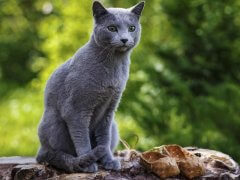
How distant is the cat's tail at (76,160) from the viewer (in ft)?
8.96

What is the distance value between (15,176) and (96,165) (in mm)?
446

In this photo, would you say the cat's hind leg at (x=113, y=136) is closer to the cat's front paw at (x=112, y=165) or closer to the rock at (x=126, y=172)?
the rock at (x=126, y=172)

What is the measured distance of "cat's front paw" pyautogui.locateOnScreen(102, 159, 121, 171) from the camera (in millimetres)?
2811

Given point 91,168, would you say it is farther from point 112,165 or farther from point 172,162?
point 172,162

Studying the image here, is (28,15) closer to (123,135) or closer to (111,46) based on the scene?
(123,135)

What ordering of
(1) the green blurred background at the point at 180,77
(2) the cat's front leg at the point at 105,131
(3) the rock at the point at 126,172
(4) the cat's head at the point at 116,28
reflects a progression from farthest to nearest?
(1) the green blurred background at the point at 180,77 < (2) the cat's front leg at the point at 105,131 < (3) the rock at the point at 126,172 < (4) the cat's head at the point at 116,28

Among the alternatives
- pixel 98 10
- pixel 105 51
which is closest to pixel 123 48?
pixel 105 51

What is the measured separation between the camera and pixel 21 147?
5.84m

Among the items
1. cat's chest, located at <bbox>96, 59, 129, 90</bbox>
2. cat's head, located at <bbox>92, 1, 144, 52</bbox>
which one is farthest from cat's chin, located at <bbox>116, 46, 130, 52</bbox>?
cat's chest, located at <bbox>96, 59, 129, 90</bbox>

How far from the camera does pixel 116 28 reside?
8.70 ft

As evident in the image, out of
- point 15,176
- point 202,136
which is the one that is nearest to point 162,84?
point 202,136

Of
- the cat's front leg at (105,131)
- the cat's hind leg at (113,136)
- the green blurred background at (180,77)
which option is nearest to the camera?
the cat's front leg at (105,131)

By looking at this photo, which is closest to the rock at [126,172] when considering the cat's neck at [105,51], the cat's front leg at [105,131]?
the cat's front leg at [105,131]

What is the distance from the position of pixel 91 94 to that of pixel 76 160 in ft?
1.18
